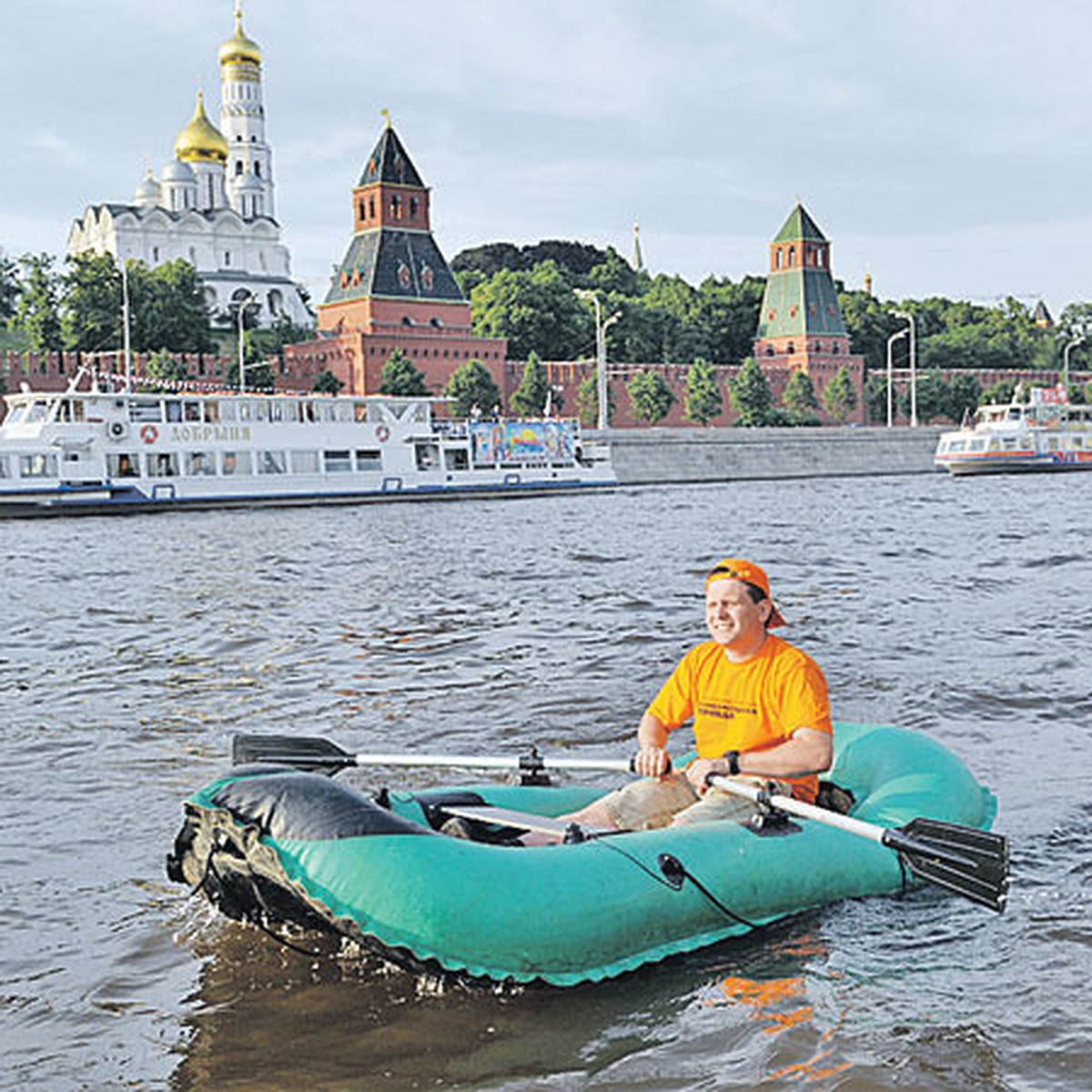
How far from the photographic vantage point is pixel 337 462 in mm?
38812

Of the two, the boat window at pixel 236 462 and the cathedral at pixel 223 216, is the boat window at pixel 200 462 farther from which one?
the cathedral at pixel 223 216

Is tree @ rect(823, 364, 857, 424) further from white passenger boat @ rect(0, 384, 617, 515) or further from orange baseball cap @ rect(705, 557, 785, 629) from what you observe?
orange baseball cap @ rect(705, 557, 785, 629)

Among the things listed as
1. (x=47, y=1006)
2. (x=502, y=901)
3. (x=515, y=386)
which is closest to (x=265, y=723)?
(x=47, y=1006)

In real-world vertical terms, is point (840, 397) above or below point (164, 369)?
below

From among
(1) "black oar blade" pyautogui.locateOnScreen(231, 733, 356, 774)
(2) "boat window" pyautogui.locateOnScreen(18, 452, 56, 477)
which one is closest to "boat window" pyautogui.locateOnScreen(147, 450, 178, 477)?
(2) "boat window" pyautogui.locateOnScreen(18, 452, 56, 477)

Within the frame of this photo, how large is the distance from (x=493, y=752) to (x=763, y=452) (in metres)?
50.9

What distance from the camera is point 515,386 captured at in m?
67.8

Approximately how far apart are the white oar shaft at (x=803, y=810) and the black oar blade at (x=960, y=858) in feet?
0.35


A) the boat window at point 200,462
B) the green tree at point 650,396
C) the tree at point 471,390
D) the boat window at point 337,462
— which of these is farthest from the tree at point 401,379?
the boat window at point 200,462

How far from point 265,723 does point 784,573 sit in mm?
10460

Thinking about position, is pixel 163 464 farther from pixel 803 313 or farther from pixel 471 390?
pixel 803 313

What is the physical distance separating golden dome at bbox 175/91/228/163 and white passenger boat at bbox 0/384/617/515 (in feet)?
170

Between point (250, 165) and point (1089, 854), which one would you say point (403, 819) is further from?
point (250, 165)

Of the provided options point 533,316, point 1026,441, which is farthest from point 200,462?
point 533,316
